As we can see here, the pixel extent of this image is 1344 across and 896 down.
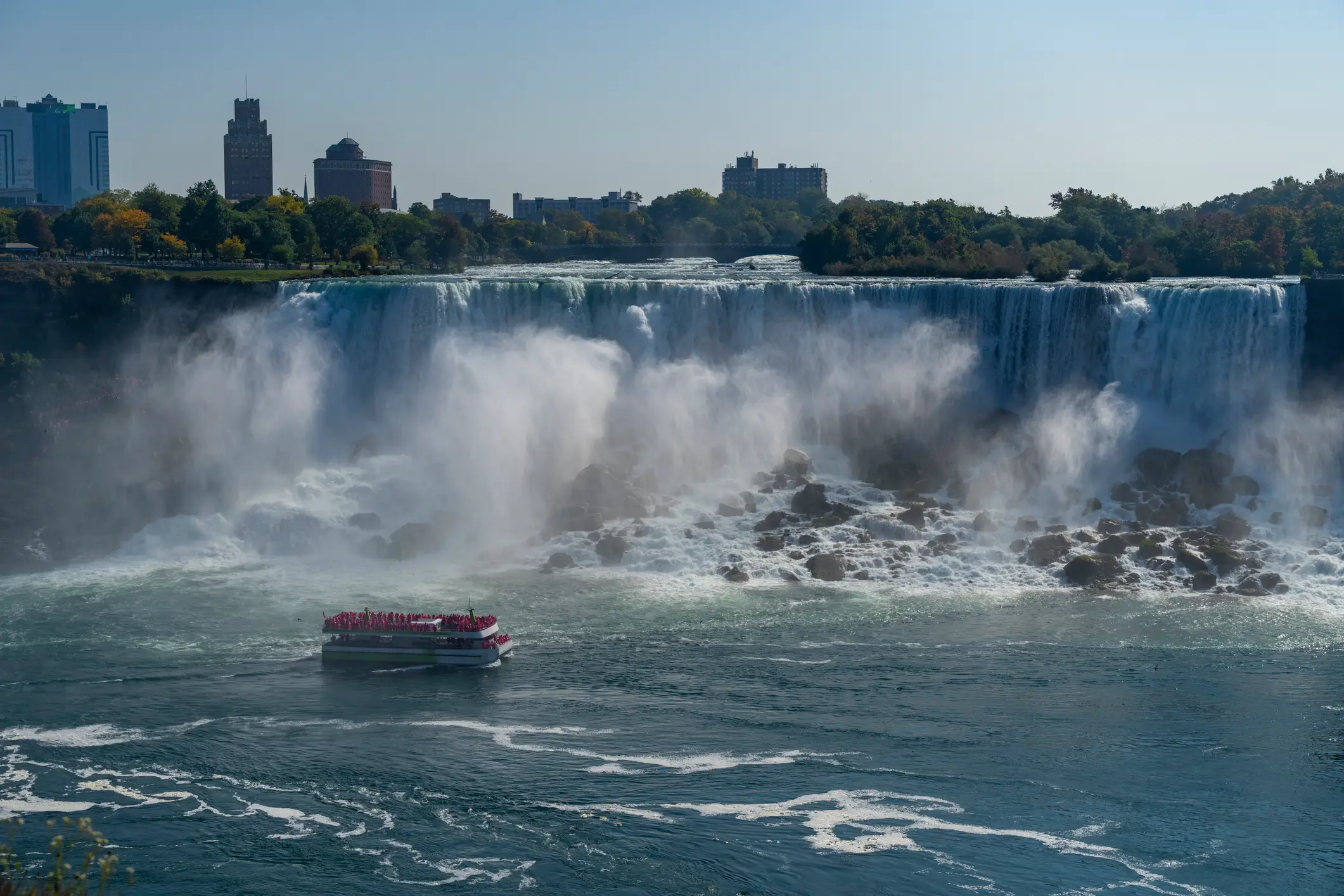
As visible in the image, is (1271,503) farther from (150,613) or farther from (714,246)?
(714,246)

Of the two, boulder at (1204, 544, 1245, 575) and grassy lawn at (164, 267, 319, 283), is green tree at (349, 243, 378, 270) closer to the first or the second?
grassy lawn at (164, 267, 319, 283)

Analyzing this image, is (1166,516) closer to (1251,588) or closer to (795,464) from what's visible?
(1251,588)

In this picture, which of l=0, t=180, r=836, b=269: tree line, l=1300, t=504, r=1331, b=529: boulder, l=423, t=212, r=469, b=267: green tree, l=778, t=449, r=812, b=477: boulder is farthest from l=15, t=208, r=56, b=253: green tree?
l=1300, t=504, r=1331, b=529: boulder

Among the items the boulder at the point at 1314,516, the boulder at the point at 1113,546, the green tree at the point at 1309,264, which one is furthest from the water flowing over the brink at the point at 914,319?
the green tree at the point at 1309,264

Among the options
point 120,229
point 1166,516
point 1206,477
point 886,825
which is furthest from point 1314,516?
point 120,229

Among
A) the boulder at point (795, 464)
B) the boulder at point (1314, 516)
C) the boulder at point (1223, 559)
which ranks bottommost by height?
the boulder at point (1223, 559)

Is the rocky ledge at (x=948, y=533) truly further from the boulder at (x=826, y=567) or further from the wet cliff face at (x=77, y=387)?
the wet cliff face at (x=77, y=387)
